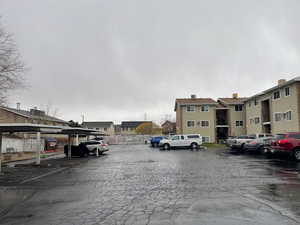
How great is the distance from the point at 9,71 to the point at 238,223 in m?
22.2

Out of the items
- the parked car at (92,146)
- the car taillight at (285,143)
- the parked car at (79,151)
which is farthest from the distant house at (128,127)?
the car taillight at (285,143)

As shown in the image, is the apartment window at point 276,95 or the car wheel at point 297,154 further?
the apartment window at point 276,95

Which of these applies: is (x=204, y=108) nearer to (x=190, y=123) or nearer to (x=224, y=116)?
(x=190, y=123)

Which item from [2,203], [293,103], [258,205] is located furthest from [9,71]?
[293,103]

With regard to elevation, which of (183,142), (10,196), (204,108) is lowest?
(10,196)

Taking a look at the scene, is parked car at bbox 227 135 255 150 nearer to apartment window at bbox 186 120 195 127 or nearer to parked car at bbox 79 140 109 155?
parked car at bbox 79 140 109 155

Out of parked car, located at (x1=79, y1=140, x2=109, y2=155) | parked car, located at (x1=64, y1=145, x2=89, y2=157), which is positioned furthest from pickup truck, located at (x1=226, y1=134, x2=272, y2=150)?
parked car, located at (x1=64, y1=145, x2=89, y2=157)

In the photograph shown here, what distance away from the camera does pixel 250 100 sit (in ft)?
136

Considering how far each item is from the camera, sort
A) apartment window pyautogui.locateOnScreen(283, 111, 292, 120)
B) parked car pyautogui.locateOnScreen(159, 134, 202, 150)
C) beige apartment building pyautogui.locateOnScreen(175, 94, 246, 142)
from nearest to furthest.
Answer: apartment window pyautogui.locateOnScreen(283, 111, 292, 120) → parked car pyautogui.locateOnScreen(159, 134, 202, 150) → beige apartment building pyautogui.locateOnScreen(175, 94, 246, 142)

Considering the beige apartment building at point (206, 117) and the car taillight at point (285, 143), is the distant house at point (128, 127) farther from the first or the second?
the car taillight at point (285, 143)

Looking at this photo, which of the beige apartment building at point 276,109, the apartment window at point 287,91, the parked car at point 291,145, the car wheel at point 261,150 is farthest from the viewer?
the apartment window at point 287,91

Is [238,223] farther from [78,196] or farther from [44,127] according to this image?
[44,127]

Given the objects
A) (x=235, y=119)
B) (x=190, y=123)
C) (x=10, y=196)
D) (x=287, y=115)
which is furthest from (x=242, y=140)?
(x=10, y=196)

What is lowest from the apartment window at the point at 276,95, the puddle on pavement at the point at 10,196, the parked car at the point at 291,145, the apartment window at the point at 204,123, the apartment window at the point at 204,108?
the puddle on pavement at the point at 10,196
